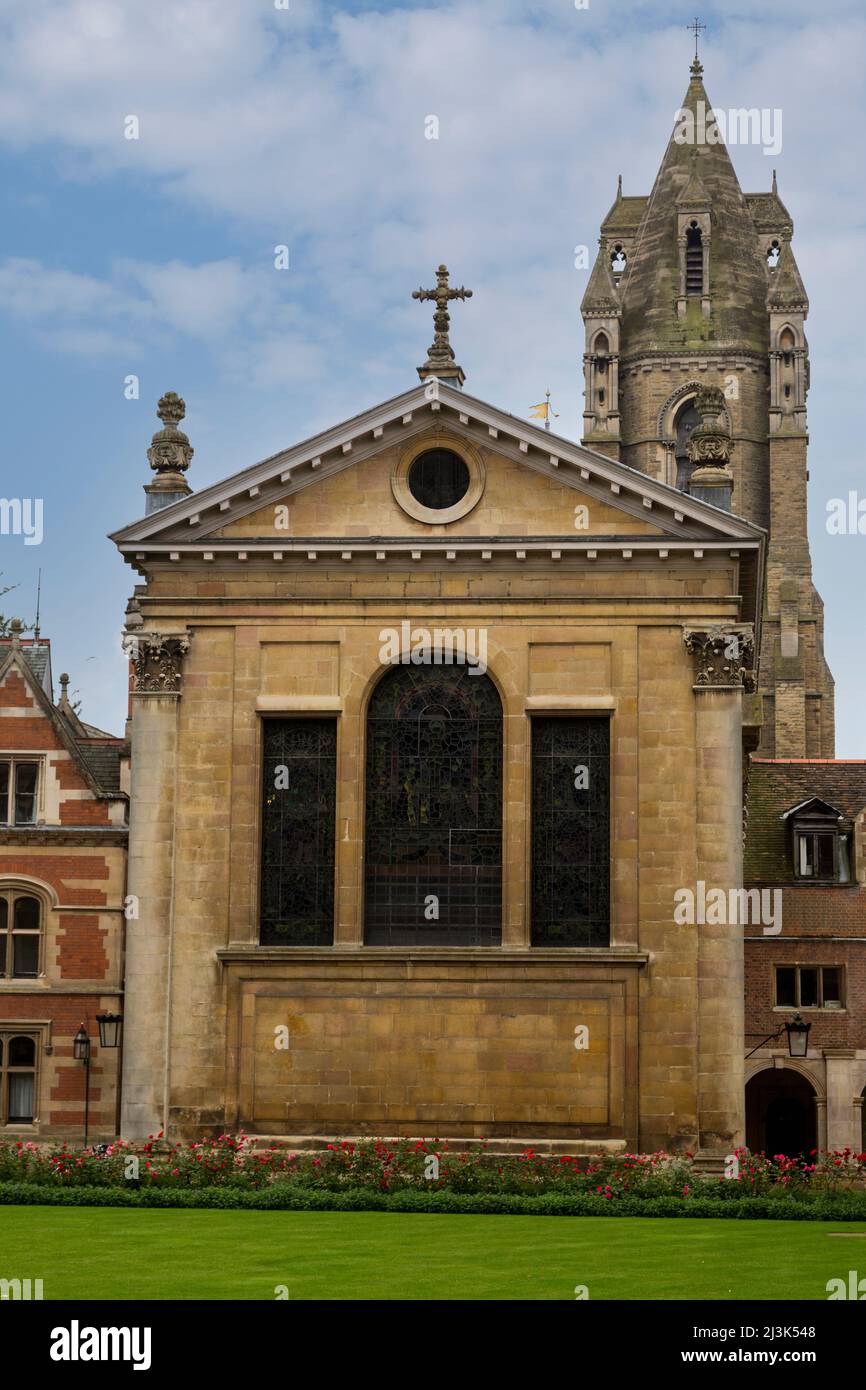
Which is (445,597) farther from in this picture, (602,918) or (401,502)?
(602,918)

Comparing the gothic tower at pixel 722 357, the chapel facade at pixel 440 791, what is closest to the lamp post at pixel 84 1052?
the chapel facade at pixel 440 791

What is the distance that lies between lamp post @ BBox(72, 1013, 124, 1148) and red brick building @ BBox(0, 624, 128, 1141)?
0.35 m

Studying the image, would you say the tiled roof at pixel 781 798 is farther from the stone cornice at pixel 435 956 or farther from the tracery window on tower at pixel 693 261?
the tracery window on tower at pixel 693 261

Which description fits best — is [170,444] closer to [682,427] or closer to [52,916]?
[52,916]

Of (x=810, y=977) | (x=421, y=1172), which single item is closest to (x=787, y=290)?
(x=810, y=977)

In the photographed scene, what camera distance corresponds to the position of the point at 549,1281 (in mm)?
22844

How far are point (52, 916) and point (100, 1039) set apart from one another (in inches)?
127

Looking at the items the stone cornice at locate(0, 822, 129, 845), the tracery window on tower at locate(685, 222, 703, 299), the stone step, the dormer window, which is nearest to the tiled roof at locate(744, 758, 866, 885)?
the dormer window

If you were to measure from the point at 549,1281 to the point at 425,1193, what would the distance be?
10.9 metres

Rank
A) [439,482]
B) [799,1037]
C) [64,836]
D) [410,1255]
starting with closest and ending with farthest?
[410,1255] → [439,482] → [799,1037] → [64,836]

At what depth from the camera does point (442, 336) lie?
150 feet

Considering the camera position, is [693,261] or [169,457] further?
[693,261]

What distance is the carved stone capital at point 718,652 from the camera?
4100 centimetres
